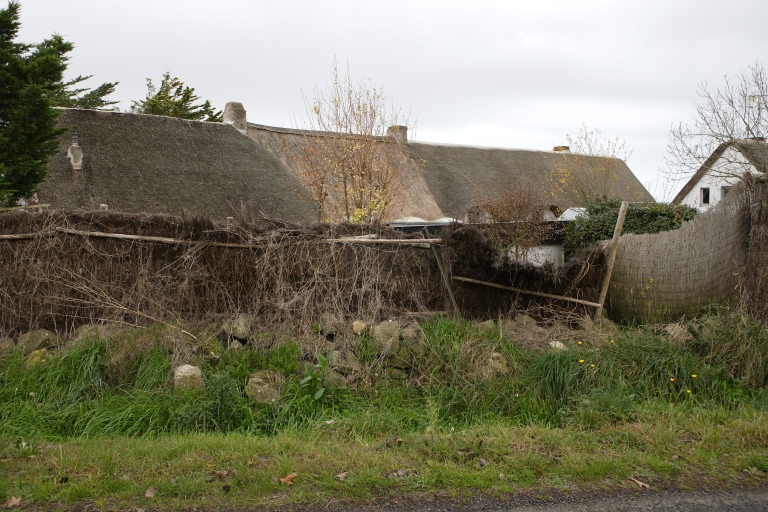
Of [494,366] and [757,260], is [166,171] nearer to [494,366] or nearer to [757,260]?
[494,366]

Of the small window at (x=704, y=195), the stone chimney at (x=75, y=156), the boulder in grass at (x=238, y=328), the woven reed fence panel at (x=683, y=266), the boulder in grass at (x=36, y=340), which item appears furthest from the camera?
the small window at (x=704, y=195)

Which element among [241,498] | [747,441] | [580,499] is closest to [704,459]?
[747,441]

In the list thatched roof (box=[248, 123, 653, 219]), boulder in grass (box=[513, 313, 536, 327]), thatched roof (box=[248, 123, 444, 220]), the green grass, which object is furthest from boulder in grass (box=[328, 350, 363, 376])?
thatched roof (box=[248, 123, 444, 220])

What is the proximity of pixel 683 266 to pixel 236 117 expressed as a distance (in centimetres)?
2233

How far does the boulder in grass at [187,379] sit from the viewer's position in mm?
6828

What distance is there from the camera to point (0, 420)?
6.36m

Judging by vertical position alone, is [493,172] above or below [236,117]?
below

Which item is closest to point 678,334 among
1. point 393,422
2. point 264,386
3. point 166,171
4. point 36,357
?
point 393,422

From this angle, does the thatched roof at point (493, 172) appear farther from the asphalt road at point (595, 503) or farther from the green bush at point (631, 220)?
the asphalt road at point (595, 503)

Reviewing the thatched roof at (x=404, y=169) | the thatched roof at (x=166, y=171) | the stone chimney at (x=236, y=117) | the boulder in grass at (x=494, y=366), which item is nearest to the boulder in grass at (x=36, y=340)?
the boulder in grass at (x=494, y=366)

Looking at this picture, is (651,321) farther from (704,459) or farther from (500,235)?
(500,235)

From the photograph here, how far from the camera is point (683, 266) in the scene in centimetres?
932

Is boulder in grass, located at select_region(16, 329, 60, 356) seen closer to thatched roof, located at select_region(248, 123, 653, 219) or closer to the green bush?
the green bush

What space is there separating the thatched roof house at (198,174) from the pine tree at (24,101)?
3.96m
